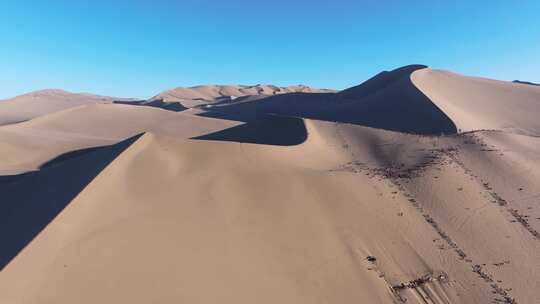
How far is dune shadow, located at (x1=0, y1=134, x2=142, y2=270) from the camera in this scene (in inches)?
318

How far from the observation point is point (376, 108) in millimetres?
35250

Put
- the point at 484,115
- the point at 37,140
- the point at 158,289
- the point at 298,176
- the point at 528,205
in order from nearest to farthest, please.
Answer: the point at 158,289
the point at 528,205
the point at 298,176
the point at 37,140
the point at 484,115

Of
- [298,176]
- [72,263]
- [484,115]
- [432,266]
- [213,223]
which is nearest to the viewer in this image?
[72,263]

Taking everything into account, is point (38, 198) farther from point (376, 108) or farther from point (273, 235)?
point (376, 108)

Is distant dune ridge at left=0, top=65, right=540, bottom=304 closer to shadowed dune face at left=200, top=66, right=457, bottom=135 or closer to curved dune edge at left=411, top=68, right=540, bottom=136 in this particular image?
shadowed dune face at left=200, top=66, right=457, bottom=135

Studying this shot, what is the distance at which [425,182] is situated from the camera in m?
12.6

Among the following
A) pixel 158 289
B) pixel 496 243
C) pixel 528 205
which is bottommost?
pixel 158 289

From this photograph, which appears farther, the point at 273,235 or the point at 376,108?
the point at 376,108

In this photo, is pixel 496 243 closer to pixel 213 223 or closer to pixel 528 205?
pixel 528 205

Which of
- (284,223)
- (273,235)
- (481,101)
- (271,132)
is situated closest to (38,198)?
(273,235)

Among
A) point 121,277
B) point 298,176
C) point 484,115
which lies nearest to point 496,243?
point 298,176

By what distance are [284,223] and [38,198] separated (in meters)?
7.08

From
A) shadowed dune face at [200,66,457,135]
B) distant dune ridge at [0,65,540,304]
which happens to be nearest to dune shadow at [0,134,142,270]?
distant dune ridge at [0,65,540,304]

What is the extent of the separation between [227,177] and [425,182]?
6.46 m
